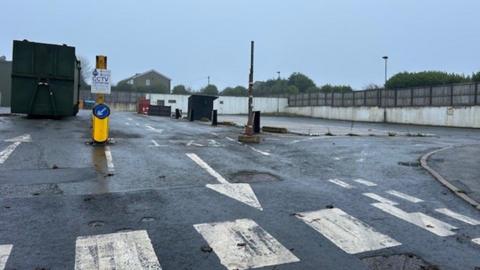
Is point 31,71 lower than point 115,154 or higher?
higher

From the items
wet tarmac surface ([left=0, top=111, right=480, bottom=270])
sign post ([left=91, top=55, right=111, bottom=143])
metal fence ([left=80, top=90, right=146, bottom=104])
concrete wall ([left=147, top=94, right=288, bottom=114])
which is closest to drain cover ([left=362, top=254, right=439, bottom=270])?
wet tarmac surface ([left=0, top=111, right=480, bottom=270])

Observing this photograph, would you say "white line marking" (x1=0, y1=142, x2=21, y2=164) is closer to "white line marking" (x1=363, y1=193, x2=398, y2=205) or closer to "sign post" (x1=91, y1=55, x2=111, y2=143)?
"sign post" (x1=91, y1=55, x2=111, y2=143)

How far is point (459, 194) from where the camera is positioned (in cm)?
879

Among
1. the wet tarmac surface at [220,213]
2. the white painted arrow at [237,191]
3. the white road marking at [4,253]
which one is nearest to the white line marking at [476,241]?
the wet tarmac surface at [220,213]

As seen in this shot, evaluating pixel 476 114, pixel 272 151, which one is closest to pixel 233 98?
pixel 476 114

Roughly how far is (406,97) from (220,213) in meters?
52.3

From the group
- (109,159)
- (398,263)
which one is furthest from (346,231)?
(109,159)

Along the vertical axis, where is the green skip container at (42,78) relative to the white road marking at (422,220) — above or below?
above

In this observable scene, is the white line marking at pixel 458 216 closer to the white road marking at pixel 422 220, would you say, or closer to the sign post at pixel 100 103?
the white road marking at pixel 422 220

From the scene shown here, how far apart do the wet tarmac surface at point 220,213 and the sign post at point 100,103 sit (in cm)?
119

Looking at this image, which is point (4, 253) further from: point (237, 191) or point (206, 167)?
point (206, 167)

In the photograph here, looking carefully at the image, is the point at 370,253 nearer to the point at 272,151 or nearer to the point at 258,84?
the point at 272,151

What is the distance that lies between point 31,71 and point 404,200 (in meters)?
18.3

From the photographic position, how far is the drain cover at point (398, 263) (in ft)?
16.4
